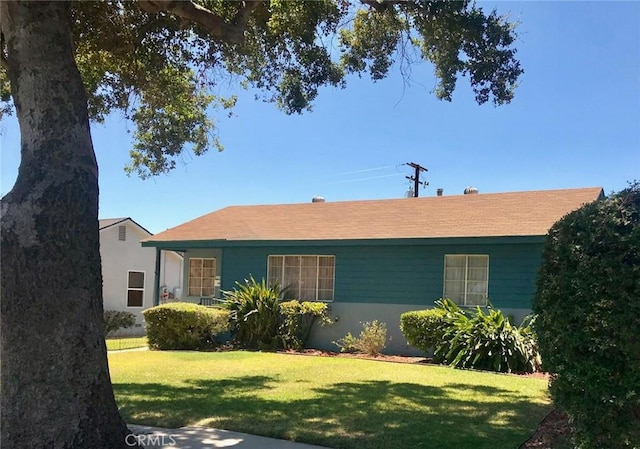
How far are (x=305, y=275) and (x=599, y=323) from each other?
1260 cm

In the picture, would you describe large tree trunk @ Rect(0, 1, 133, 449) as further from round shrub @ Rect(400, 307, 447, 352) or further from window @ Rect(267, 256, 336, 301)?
window @ Rect(267, 256, 336, 301)

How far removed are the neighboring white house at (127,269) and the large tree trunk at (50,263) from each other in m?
19.7

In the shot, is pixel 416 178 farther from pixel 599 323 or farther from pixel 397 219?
pixel 599 323

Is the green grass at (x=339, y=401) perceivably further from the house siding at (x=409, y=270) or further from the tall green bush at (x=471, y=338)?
the house siding at (x=409, y=270)

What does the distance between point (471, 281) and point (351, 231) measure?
143 inches

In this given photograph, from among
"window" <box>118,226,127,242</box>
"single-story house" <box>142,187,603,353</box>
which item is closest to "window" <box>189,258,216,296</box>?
"single-story house" <box>142,187,603,353</box>

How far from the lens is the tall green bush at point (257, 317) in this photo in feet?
52.2

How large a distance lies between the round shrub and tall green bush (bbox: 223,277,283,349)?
3726mm

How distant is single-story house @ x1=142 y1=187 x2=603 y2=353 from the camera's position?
47.4ft

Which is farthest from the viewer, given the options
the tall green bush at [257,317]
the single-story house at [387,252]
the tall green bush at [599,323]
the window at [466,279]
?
the tall green bush at [257,317]

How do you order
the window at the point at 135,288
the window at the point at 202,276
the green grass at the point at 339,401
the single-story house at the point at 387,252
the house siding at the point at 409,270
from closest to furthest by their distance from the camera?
1. the green grass at the point at 339,401
2. the house siding at the point at 409,270
3. the single-story house at the point at 387,252
4. the window at the point at 202,276
5. the window at the point at 135,288

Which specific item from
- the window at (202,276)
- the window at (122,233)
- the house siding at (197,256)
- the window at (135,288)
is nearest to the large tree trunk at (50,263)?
the house siding at (197,256)

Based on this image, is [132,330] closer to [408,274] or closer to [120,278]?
[120,278]

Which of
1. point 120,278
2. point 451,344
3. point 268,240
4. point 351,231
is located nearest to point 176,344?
point 268,240
